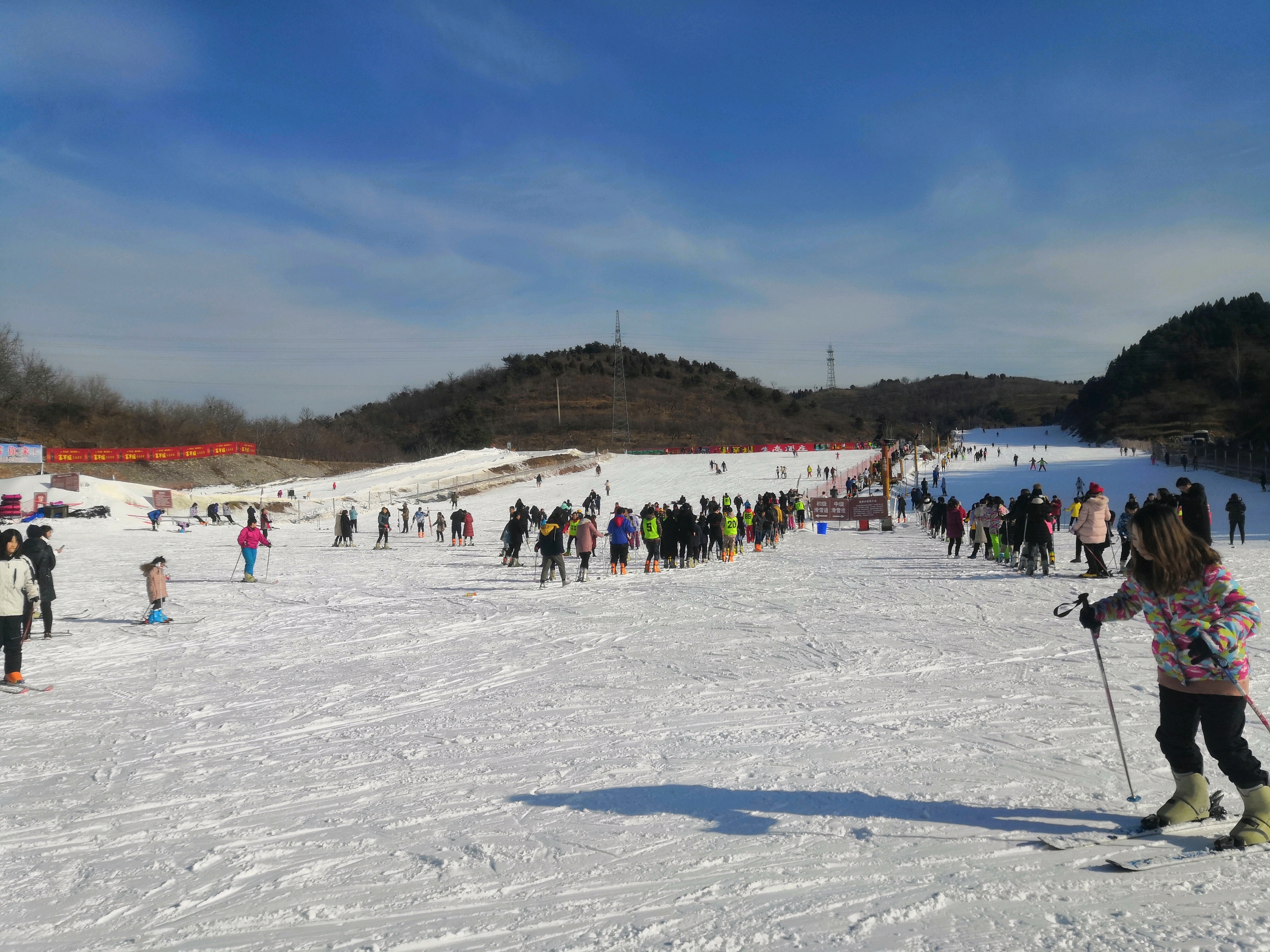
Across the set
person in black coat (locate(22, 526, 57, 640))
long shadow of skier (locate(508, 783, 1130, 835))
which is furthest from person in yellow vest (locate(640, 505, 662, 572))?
long shadow of skier (locate(508, 783, 1130, 835))

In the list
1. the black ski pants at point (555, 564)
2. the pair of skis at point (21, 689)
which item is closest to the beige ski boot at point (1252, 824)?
the pair of skis at point (21, 689)

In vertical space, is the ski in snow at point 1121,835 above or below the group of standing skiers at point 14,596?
below

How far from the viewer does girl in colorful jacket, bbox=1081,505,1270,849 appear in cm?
334

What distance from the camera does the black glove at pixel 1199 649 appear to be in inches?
131

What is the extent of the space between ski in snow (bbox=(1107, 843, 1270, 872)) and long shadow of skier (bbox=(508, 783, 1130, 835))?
0.35 m

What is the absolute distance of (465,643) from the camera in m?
9.35

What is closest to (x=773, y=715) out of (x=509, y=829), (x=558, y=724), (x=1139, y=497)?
(x=558, y=724)

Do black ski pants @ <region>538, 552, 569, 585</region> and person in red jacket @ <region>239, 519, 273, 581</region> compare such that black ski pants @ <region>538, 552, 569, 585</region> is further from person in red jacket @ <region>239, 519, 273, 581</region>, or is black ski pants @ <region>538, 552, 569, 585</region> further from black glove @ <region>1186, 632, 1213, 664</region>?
black glove @ <region>1186, 632, 1213, 664</region>

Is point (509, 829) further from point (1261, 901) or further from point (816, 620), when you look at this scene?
point (816, 620)

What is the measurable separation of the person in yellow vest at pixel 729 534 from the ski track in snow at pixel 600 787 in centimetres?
756

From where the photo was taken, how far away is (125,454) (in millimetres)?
50719

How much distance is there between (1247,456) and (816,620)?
36.3 meters

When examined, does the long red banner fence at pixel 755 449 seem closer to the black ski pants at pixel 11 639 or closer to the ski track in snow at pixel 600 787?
the ski track in snow at pixel 600 787

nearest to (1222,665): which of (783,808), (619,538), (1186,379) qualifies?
(783,808)
